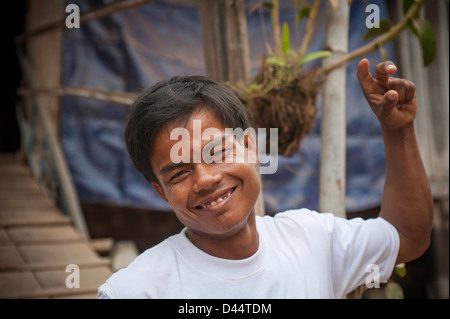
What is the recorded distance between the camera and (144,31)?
382cm

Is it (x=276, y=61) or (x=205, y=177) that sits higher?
(x=276, y=61)

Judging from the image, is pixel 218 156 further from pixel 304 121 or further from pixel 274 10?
pixel 274 10

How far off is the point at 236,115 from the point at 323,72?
0.91 m

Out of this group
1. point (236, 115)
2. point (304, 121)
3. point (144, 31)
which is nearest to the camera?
point (236, 115)

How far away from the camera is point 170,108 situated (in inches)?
47.7

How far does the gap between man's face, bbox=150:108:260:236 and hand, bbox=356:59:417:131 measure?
38 centimetres

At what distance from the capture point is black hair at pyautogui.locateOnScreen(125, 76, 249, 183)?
1216mm

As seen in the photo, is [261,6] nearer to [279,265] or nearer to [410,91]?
[410,91]

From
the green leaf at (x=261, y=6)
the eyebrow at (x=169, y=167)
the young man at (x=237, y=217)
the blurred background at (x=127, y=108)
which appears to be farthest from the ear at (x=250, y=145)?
the blurred background at (x=127, y=108)

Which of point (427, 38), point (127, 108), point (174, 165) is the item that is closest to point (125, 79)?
point (127, 108)

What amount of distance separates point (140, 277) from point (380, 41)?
4.72ft

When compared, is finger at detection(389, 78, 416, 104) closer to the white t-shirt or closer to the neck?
the white t-shirt
